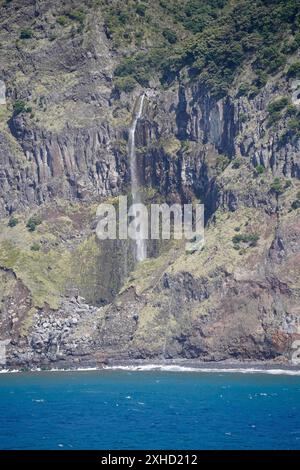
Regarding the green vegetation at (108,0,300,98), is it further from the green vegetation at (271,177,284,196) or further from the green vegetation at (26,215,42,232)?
the green vegetation at (26,215,42,232)

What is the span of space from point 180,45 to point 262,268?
4973 centimetres

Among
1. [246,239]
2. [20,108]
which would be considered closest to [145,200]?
[20,108]

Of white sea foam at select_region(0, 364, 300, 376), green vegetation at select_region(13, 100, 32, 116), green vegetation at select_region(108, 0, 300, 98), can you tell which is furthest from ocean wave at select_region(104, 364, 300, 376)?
green vegetation at select_region(13, 100, 32, 116)

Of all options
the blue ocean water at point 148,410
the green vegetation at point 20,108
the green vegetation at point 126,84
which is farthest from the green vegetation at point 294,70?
the blue ocean water at point 148,410

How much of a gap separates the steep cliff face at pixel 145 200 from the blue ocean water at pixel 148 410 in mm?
7923

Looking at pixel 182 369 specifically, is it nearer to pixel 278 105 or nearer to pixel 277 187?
pixel 277 187

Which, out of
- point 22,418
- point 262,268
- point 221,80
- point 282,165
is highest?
point 221,80

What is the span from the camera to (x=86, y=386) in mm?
145375

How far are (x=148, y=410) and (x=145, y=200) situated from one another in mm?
66283

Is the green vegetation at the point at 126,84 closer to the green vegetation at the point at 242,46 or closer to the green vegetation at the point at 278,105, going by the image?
the green vegetation at the point at 242,46

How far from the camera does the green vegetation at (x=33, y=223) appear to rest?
602 ft

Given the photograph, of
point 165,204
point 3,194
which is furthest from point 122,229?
point 3,194

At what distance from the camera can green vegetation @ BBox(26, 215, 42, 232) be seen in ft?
602

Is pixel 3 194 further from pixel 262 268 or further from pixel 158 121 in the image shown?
pixel 262 268
